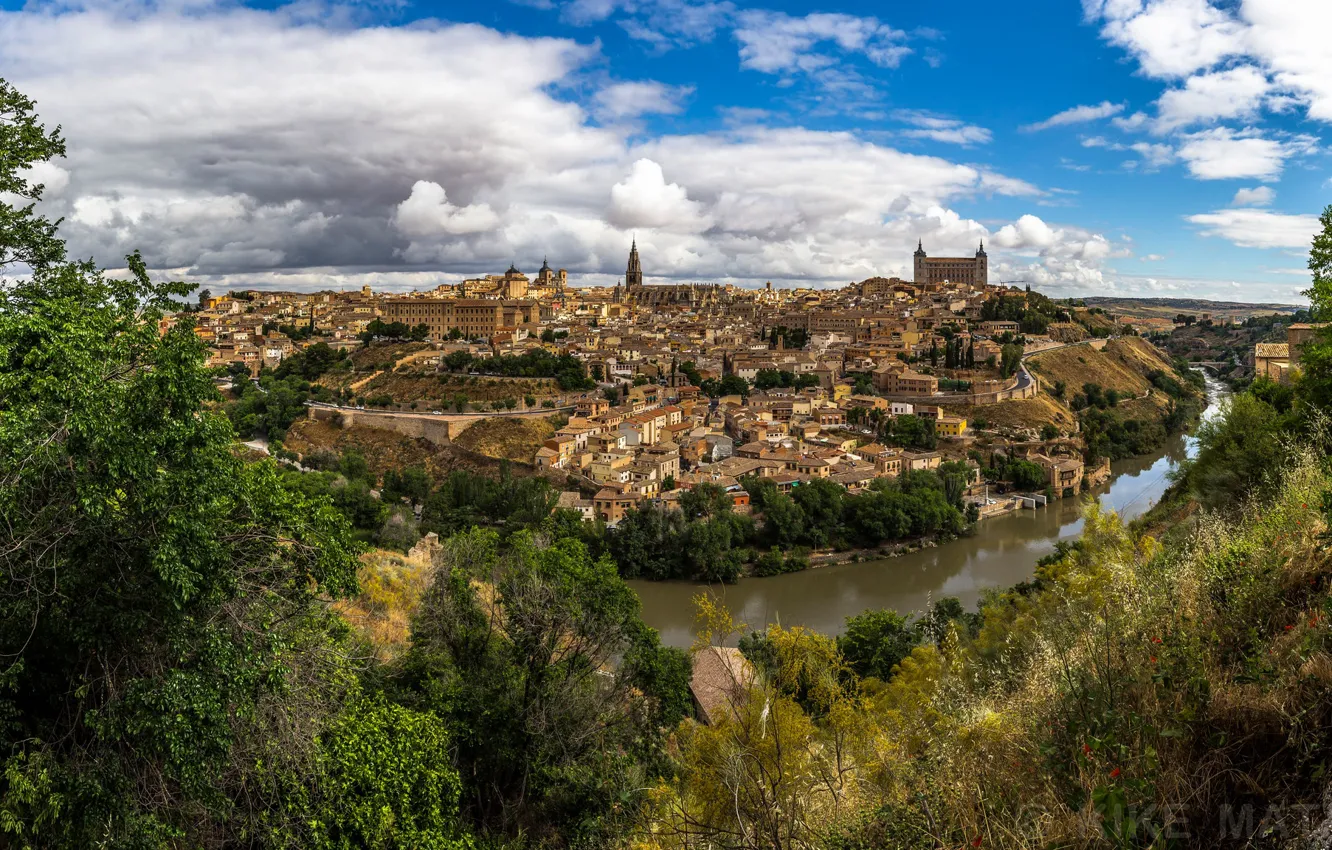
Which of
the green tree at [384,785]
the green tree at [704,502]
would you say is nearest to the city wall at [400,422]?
the green tree at [704,502]

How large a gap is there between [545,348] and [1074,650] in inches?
1323

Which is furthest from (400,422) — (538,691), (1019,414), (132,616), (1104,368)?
(1104,368)

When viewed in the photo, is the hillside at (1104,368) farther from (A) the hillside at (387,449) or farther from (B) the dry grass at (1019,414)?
(A) the hillside at (387,449)

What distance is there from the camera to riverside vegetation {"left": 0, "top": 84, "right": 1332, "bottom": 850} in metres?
1.93

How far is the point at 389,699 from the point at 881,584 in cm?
1277

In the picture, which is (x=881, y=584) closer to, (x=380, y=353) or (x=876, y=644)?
(x=876, y=644)

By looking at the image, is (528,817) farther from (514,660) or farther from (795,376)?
(795,376)

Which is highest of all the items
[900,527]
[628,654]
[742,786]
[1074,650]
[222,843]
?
[1074,650]

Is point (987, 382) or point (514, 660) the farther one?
point (987, 382)

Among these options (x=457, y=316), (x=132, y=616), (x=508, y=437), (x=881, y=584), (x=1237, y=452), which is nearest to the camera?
(x=132, y=616)

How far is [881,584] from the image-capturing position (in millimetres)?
16016

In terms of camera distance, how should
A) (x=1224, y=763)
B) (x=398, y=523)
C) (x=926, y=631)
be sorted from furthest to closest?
(x=398, y=523) < (x=926, y=631) < (x=1224, y=763)

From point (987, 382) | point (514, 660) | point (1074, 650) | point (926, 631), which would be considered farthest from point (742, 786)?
point (987, 382)

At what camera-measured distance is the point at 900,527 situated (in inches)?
706
